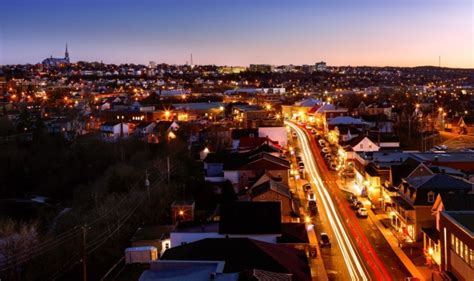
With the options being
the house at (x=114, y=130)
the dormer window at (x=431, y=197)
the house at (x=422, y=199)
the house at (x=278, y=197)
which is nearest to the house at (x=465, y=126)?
the house at (x=422, y=199)

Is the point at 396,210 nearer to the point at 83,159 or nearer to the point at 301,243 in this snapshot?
the point at 301,243

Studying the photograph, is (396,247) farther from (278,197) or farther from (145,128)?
(145,128)

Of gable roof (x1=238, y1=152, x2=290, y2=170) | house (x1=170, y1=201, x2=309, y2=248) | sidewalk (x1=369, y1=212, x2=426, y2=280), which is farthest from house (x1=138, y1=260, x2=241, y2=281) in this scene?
gable roof (x1=238, y1=152, x2=290, y2=170)

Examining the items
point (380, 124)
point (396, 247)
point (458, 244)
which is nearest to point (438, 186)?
point (396, 247)

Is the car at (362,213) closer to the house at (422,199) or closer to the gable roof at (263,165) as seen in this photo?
the house at (422,199)

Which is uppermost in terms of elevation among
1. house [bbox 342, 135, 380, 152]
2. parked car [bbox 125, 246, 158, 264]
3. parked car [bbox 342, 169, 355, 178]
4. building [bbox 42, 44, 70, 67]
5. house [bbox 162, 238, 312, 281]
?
building [bbox 42, 44, 70, 67]

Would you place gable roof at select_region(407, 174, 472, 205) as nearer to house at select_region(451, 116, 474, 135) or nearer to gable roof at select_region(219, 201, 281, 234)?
gable roof at select_region(219, 201, 281, 234)
